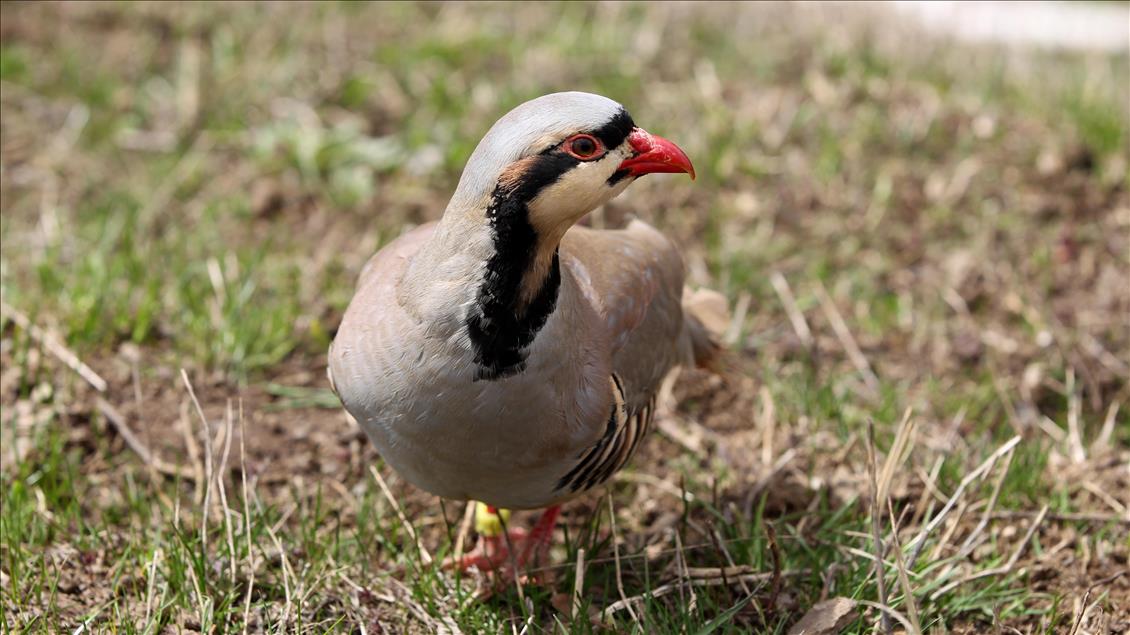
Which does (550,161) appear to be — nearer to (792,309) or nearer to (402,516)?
(402,516)

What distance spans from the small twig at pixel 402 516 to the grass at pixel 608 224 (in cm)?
3

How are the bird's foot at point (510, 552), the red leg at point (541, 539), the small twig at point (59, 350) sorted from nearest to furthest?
1. the bird's foot at point (510, 552)
2. the red leg at point (541, 539)
3. the small twig at point (59, 350)

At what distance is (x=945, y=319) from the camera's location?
17.5ft

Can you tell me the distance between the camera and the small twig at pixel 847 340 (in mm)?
4926

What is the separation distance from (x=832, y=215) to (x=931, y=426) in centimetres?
153

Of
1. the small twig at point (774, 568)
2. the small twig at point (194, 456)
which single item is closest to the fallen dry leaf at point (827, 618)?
the small twig at point (774, 568)

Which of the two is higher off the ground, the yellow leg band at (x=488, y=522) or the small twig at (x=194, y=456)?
the small twig at (x=194, y=456)

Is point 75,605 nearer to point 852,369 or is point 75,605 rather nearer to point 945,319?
point 852,369

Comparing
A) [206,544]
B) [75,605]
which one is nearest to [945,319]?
[206,544]

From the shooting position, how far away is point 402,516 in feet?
13.1

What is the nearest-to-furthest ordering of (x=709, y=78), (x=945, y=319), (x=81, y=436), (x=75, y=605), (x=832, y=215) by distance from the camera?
(x=75, y=605) < (x=81, y=436) < (x=945, y=319) < (x=832, y=215) < (x=709, y=78)

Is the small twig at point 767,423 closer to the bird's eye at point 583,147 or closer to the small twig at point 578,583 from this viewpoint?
the small twig at point 578,583

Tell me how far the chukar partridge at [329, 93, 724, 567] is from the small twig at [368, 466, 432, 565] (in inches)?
12.9

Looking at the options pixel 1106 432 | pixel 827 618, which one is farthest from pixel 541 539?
pixel 1106 432
